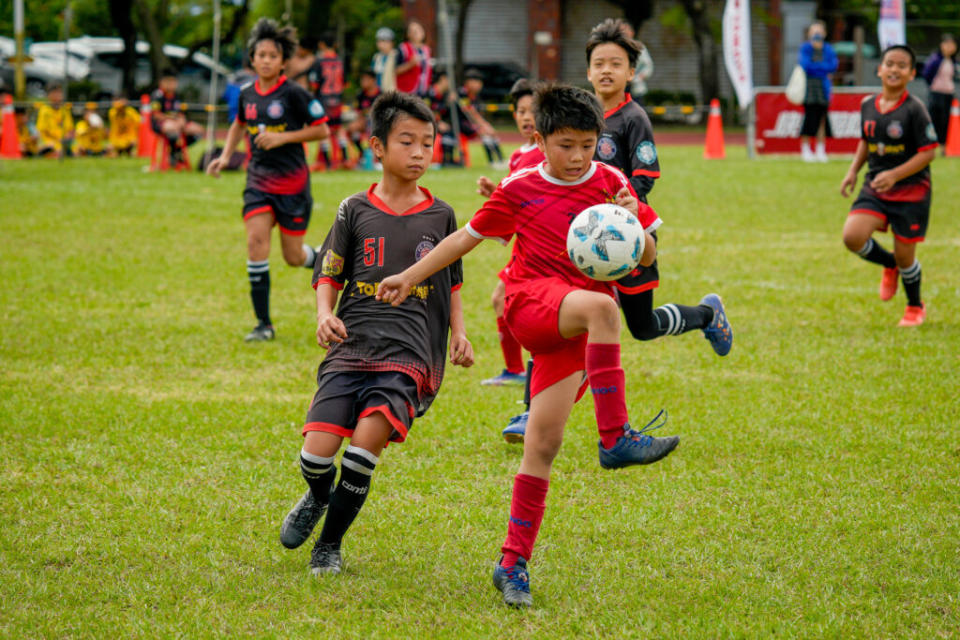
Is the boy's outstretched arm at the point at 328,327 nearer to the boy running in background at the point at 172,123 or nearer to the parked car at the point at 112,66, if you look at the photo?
the boy running in background at the point at 172,123

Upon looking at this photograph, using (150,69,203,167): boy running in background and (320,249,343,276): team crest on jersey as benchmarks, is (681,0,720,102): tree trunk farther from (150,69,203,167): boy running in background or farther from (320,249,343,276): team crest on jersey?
(320,249,343,276): team crest on jersey

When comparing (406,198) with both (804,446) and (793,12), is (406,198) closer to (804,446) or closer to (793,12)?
(804,446)

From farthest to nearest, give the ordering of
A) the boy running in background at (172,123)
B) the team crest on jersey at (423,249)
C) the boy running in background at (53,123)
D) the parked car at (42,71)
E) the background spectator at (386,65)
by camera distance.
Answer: the parked car at (42,71) < the boy running in background at (53,123) < the boy running in background at (172,123) < the background spectator at (386,65) < the team crest on jersey at (423,249)

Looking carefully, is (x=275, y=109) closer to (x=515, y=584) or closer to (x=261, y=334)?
(x=261, y=334)

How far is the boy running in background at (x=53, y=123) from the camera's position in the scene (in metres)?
23.5

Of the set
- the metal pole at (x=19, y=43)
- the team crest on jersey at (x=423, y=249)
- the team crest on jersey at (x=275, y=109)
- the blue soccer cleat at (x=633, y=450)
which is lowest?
the blue soccer cleat at (x=633, y=450)

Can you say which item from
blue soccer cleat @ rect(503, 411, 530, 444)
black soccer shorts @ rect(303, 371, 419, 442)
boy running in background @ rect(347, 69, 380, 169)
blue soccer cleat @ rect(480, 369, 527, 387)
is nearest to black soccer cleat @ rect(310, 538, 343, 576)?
black soccer shorts @ rect(303, 371, 419, 442)

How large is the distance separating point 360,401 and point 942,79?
1872cm

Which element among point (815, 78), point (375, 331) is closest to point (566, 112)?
point (375, 331)

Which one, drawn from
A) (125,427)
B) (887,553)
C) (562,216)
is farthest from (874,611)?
(125,427)

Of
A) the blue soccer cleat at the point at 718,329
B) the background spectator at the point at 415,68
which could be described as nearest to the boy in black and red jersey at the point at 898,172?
the blue soccer cleat at the point at 718,329

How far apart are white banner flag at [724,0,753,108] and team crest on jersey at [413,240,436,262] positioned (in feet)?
59.8

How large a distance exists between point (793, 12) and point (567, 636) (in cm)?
4386

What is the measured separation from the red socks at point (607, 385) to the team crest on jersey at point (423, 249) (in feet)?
2.41
